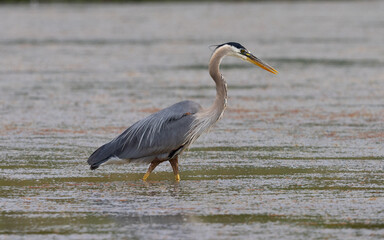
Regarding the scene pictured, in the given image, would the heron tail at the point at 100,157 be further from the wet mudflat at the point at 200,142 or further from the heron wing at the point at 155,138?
the wet mudflat at the point at 200,142

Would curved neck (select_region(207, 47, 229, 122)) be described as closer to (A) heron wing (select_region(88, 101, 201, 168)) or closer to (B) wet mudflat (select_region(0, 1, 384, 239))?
(A) heron wing (select_region(88, 101, 201, 168))

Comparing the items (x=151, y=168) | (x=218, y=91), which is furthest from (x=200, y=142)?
(x=151, y=168)

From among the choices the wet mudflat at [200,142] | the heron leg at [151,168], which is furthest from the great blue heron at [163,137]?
the wet mudflat at [200,142]

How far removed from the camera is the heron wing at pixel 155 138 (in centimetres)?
888

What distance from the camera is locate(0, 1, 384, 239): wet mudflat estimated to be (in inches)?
270

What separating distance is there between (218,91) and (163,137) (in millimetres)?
803

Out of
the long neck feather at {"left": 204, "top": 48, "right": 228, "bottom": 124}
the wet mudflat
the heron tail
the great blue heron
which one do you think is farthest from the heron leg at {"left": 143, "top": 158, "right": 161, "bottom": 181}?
the long neck feather at {"left": 204, "top": 48, "right": 228, "bottom": 124}

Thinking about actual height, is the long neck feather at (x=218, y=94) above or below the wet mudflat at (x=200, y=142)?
above

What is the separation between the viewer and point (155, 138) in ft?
29.2

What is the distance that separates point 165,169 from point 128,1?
150 ft

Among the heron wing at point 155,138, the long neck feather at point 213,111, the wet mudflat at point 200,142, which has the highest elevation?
the long neck feather at point 213,111

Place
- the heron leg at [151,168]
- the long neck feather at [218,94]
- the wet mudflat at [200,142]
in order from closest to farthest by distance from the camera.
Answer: the wet mudflat at [200,142], the heron leg at [151,168], the long neck feather at [218,94]

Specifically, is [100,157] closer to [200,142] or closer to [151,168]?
[151,168]

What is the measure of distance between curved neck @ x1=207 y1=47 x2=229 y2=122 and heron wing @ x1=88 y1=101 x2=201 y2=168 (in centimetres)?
18
